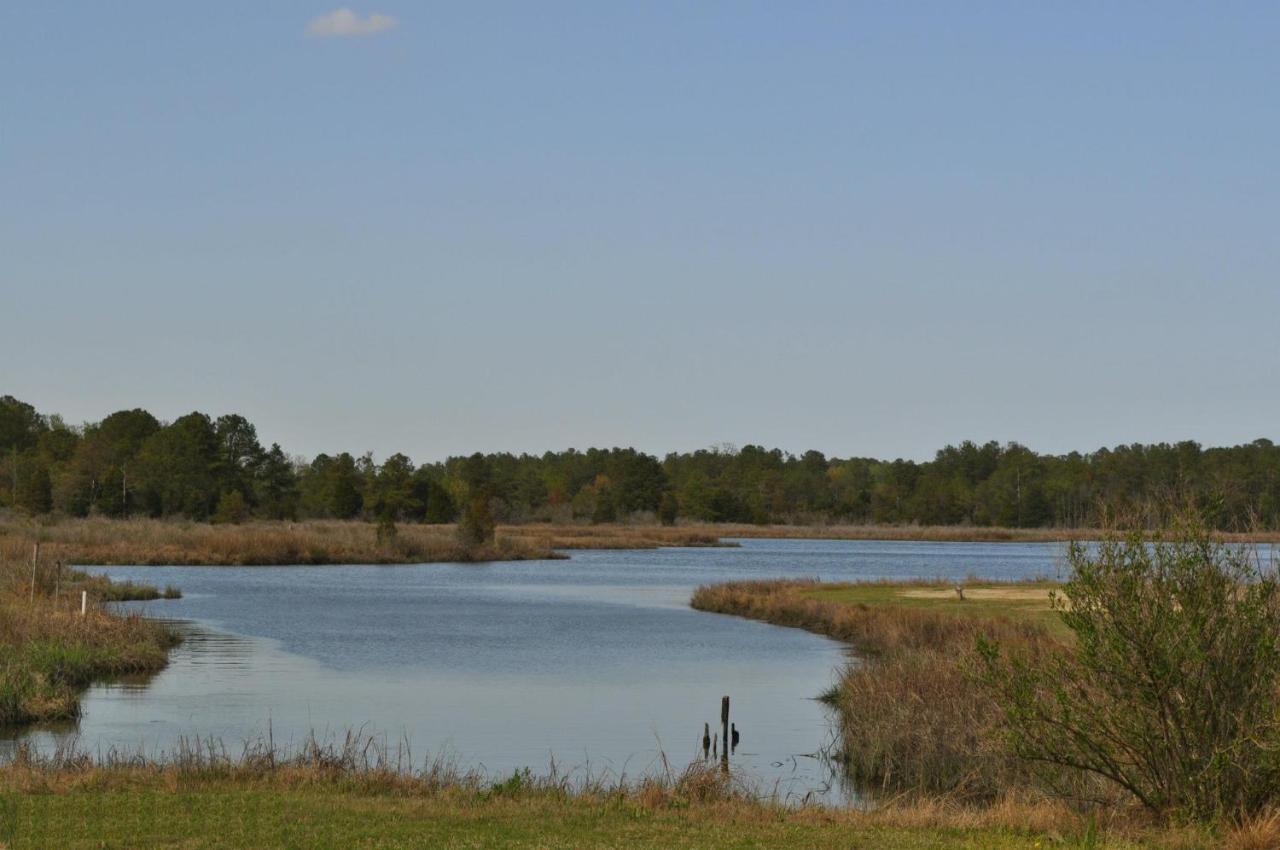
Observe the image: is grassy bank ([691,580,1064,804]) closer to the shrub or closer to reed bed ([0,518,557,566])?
the shrub

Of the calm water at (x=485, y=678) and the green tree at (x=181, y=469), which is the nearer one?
the calm water at (x=485, y=678)

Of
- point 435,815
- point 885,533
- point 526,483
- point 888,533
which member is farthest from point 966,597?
point 526,483

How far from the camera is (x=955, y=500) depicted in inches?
6624

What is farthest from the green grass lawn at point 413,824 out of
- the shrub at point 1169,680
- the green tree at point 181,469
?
the green tree at point 181,469

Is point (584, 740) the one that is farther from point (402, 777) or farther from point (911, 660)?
point (402, 777)

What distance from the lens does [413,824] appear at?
14.1 meters

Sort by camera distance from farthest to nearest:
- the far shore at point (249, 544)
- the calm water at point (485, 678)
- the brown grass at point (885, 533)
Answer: the brown grass at point (885, 533), the far shore at point (249, 544), the calm water at point (485, 678)

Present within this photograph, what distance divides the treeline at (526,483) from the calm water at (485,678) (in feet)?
119

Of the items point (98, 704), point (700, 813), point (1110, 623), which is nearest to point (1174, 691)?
point (1110, 623)

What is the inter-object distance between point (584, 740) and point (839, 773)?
479cm

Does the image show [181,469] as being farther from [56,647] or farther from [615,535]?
[56,647]

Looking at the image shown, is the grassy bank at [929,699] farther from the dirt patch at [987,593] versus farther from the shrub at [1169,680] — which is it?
the dirt patch at [987,593]

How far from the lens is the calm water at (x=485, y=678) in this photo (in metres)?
24.7

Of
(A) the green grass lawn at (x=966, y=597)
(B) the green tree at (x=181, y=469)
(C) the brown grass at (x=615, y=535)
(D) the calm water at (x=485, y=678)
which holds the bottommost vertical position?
(D) the calm water at (x=485, y=678)
